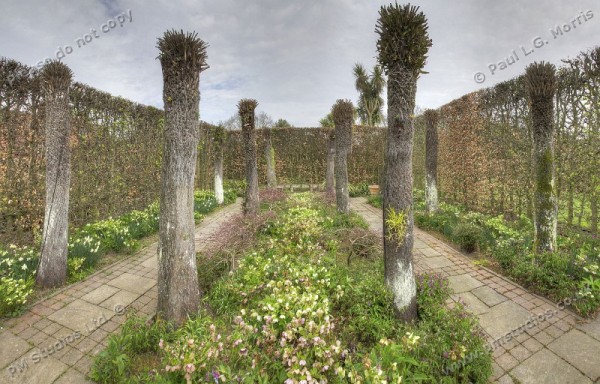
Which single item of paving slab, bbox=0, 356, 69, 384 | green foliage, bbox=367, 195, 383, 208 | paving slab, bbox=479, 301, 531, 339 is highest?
green foliage, bbox=367, 195, 383, 208

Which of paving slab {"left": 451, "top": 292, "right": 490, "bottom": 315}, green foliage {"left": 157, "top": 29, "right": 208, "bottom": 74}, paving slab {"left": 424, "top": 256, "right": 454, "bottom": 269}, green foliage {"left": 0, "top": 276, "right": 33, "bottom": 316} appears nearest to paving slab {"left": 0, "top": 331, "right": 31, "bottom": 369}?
green foliage {"left": 0, "top": 276, "right": 33, "bottom": 316}

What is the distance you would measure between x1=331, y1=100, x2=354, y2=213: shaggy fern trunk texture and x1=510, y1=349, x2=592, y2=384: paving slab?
631 cm

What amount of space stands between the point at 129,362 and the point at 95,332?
110 cm

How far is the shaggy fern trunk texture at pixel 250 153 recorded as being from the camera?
28.5ft

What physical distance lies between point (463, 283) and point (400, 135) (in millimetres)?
3227

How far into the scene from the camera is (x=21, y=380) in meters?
2.91

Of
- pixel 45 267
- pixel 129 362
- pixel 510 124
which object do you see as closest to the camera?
pixel 129 362

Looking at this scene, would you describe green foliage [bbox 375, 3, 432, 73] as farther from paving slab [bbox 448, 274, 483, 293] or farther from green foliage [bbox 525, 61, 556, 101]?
paving slab [bbox 448, 274, 483, 293]

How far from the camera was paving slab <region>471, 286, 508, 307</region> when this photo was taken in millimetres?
4475

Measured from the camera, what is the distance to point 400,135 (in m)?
3.61

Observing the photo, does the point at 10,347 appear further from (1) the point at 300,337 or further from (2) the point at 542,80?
(2) the point at 542,80

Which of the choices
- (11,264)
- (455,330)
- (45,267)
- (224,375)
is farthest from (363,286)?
(11,264)

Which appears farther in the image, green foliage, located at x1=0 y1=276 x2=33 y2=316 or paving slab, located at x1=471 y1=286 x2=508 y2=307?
paving slab, located at x1=471 y1=286 x2=508 y2=307

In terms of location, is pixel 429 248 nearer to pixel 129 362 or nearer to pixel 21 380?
pixel 129 362
